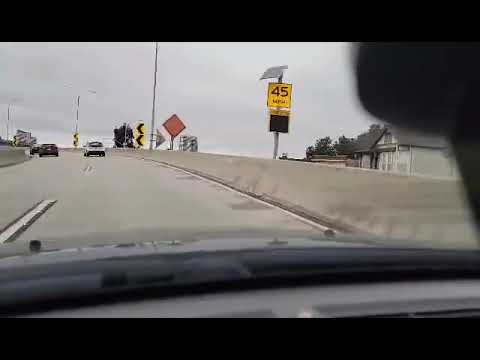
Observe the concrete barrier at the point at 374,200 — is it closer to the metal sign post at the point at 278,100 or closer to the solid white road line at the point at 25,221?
the metal sign post at the point at 278,100

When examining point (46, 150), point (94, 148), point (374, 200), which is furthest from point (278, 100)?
point (46, 150)

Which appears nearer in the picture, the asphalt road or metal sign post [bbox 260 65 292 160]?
the asphalt road

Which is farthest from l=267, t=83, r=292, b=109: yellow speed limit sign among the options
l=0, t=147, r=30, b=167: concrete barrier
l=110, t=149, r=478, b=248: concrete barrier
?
l=0, t=147, r=30, b=167: concrete barrier

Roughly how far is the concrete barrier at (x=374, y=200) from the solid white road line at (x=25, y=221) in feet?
17.4

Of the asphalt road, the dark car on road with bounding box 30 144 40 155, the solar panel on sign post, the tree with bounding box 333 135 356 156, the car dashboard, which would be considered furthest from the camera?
the dark car on road with bounding box 30 144 40 155

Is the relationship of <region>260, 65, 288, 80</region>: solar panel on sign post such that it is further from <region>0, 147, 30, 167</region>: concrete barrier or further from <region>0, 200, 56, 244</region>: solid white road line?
<region>0, 147, 30, 167</region>: concrete barrier

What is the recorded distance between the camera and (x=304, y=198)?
42.7 ft

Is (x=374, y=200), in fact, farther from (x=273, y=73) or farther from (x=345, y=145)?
(x=345, y=145)

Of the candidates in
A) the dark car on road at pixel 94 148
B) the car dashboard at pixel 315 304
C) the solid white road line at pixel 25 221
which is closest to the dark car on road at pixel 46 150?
the dark car on road at pixel 94 148

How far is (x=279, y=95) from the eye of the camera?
650 inches

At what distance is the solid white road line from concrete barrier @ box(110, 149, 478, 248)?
5296mm

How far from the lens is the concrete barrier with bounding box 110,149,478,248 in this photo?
7.89m

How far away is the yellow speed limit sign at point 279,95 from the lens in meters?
16.4

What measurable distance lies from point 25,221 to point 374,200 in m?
6.08
